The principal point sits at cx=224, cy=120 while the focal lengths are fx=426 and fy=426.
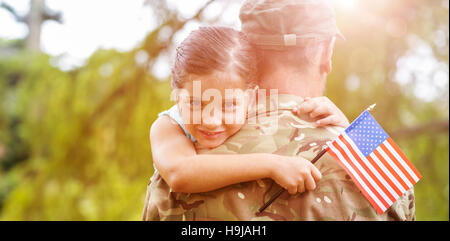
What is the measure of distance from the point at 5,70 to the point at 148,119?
282 cm

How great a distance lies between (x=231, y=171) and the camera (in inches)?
47.1

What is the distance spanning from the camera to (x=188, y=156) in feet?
4.21

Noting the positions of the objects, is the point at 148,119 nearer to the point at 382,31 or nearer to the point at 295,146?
the point at 382,31

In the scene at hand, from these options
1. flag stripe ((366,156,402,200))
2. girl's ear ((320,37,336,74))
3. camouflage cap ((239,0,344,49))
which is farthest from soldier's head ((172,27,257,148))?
flag stripe ((366,156,402,200))

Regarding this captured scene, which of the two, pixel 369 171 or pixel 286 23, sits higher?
pixel 286 23

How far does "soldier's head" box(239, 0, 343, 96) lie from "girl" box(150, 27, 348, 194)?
2.4 inches

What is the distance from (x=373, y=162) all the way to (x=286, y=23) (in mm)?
530

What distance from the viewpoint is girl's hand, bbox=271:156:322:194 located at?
1177 mm

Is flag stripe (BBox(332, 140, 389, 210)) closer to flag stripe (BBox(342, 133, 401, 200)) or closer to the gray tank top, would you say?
flag stripe (BBox(342, 133, 401, 200))

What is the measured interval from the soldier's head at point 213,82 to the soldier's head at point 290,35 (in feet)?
0.30

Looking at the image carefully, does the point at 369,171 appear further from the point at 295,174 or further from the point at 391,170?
the point at 295,174

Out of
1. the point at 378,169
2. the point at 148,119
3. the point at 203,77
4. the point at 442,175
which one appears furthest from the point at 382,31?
the point at 203,77

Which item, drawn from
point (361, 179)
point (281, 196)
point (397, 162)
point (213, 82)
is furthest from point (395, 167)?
point (213, 82)
